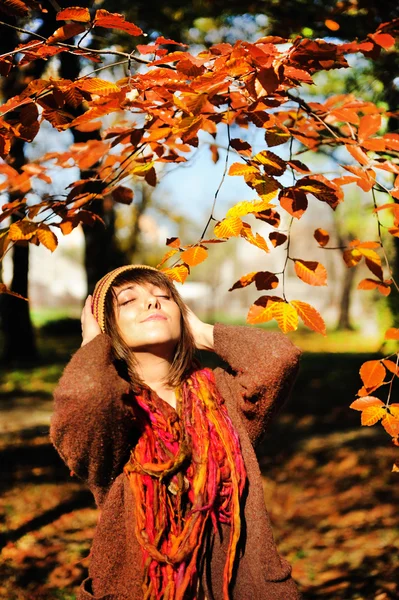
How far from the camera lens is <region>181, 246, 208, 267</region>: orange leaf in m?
1.70

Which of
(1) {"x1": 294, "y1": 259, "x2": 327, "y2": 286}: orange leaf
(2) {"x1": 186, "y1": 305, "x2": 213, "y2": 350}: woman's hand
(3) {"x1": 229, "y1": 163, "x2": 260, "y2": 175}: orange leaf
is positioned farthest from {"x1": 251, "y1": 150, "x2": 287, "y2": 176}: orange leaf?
(2) {"x1": 186, "y1": 305, "x2": 213, "y2": 350}: woman's hand

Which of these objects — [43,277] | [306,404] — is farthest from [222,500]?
[43,277]

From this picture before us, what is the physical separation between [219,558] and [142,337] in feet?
2.41

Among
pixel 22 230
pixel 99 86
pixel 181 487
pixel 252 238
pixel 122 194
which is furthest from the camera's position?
pixel 122 194

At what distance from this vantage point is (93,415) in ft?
4.60

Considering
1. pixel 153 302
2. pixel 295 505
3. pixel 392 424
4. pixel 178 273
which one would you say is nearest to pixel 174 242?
pixel 178 273

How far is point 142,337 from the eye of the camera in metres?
1.67

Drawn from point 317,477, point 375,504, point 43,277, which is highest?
point 375,504

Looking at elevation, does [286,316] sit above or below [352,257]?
below

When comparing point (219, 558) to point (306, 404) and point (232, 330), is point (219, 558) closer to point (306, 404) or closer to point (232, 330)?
point (232, 330)

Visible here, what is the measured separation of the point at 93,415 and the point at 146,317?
0.40 metres

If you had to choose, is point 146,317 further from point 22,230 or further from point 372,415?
point 372,415

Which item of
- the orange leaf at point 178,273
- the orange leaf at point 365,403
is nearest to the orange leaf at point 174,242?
the orange leaf at point 178,273

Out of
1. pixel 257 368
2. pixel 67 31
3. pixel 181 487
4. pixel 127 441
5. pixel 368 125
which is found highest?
pixel 67 31
